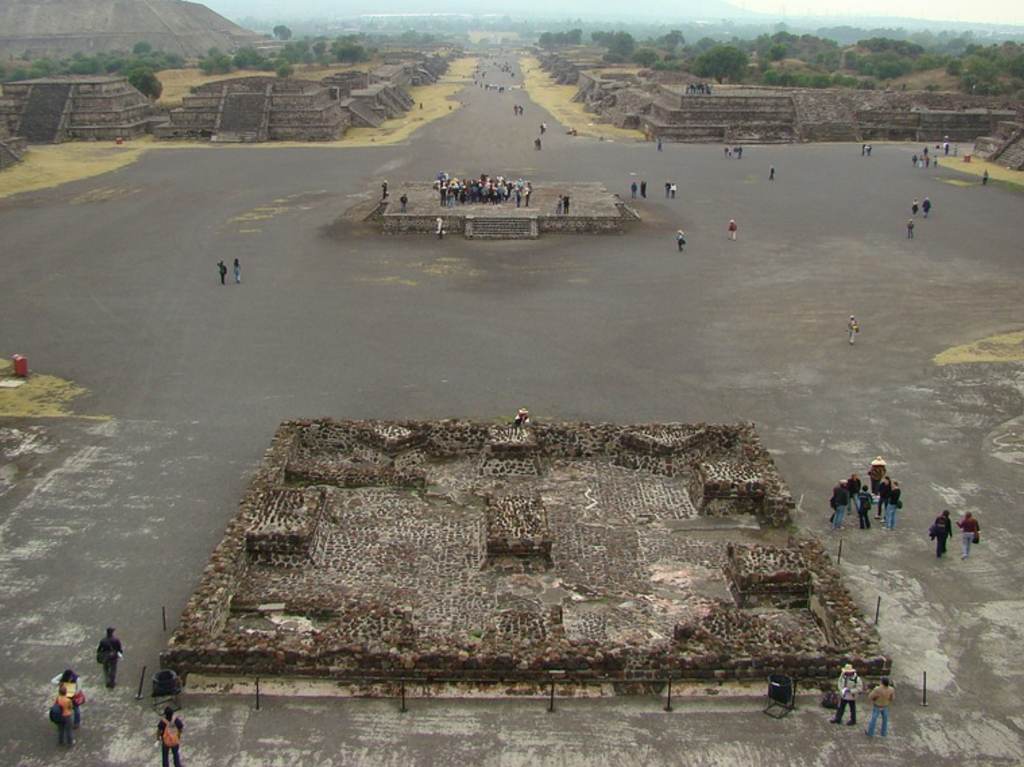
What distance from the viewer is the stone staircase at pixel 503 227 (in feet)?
121

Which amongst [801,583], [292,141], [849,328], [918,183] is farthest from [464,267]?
[292,141]

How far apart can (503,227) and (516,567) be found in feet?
79.6

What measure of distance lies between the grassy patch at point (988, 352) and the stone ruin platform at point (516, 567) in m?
8.84

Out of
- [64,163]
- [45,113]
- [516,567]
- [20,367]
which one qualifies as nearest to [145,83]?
[45,113]

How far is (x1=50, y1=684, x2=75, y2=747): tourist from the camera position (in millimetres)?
10562

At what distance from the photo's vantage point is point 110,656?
11.6 m

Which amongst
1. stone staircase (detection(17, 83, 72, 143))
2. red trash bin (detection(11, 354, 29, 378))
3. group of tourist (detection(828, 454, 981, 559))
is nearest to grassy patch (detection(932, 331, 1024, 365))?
group of tourist (detection(828, 454, 981, 559))

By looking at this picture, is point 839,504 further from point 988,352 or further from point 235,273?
point 235,273

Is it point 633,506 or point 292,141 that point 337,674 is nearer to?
point 633,506

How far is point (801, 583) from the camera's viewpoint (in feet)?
44.1

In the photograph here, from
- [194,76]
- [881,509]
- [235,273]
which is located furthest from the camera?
[194,76]

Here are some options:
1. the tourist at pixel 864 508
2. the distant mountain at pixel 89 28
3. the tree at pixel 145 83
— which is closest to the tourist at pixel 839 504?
the tourist at pixel 864 508

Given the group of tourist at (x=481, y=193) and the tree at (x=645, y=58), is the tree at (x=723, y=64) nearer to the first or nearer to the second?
the tree at (x=645, y=58)

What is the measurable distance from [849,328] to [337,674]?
1833 centimetres
